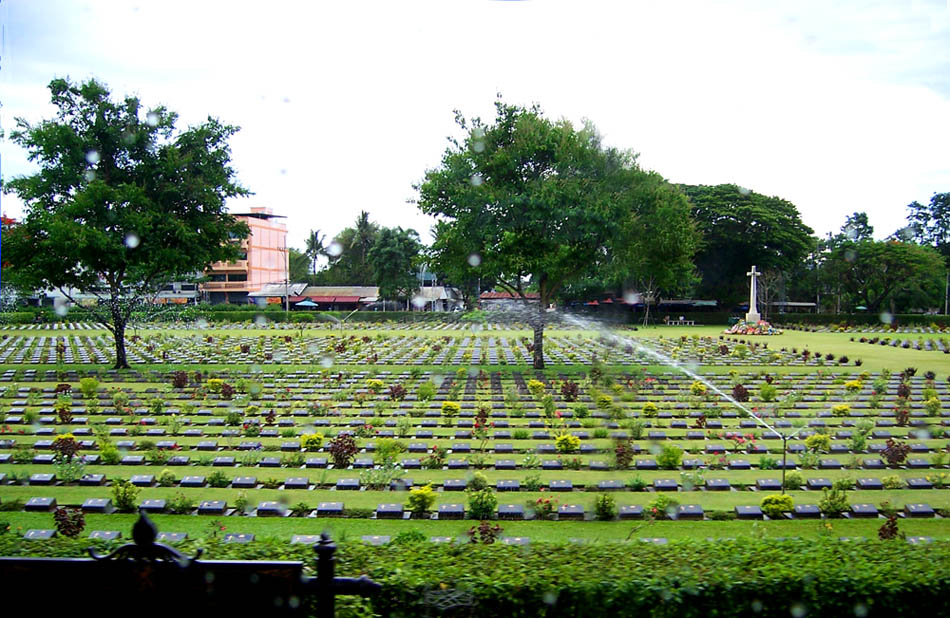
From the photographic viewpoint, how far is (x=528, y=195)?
82.4ft

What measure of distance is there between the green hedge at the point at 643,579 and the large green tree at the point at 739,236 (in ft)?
197

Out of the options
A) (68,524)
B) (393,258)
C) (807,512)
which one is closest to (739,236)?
(393,258)

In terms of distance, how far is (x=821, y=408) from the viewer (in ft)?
64.9

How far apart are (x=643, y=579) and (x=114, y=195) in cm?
2634

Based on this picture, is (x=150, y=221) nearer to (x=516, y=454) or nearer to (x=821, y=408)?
(x=516, y=454)

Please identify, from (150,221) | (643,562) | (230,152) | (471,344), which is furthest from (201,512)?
(471,344)

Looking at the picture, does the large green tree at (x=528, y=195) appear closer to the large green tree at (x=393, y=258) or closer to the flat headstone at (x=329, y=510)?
the flat headstone at (x=329, y=510)

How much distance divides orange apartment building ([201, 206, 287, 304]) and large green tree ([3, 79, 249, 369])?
9.24ft

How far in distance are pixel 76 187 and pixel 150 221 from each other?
3.37 meters

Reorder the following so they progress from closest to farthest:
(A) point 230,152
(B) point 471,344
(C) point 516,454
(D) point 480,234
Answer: (C) point 516,454, (D) point 480,234, (A) point 230,152, (B) point 471,344

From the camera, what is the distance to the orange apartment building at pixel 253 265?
33.0 meters

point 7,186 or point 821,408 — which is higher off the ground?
point 7,186

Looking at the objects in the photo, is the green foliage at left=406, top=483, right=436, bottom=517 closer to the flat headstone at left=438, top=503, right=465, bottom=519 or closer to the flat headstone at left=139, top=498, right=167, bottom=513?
the flat headstone at left=438, top=503, right=465, bottom=519

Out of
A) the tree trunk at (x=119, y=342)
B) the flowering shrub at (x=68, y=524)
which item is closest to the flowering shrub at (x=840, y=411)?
the flowering shrub at (x=68, y=524)
